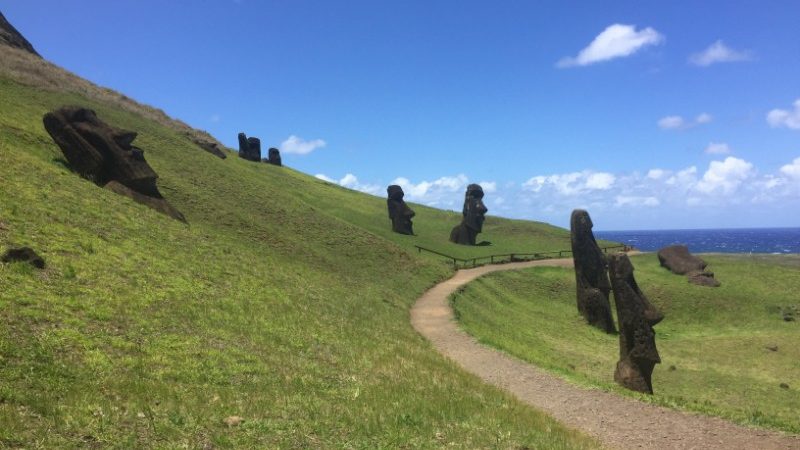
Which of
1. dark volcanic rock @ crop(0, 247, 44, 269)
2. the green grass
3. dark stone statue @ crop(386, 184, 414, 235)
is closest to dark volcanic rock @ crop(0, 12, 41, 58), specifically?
dark stone statue @ crop(386, 184, 414, 235)

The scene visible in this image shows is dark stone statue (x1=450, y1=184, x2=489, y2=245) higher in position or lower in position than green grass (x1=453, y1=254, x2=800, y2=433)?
higher

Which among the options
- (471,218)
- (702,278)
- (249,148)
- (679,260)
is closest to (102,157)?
(471,218)

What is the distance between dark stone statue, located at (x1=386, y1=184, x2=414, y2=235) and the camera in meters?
70.1

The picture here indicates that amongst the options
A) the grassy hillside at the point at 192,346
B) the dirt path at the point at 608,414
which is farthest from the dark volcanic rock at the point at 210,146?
the dirt path at the point at 608,414

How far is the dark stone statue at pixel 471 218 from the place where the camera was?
6906cm

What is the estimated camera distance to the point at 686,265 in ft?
169

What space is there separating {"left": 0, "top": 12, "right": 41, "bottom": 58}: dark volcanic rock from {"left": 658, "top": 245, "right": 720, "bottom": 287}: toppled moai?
9086 centimetres

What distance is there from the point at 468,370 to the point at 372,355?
4.26 metres

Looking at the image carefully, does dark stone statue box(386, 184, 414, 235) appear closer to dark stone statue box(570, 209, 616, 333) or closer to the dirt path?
dark stone statue box(570, 209, 616, 333)

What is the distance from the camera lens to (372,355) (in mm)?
18828

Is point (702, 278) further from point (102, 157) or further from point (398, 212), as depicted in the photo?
point (102, 157)

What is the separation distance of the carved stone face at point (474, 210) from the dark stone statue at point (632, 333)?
43.0m

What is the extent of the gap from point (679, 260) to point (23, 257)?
55.3 meters

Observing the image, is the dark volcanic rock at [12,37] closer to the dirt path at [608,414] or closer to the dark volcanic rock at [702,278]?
the dirt path at [608,414]
